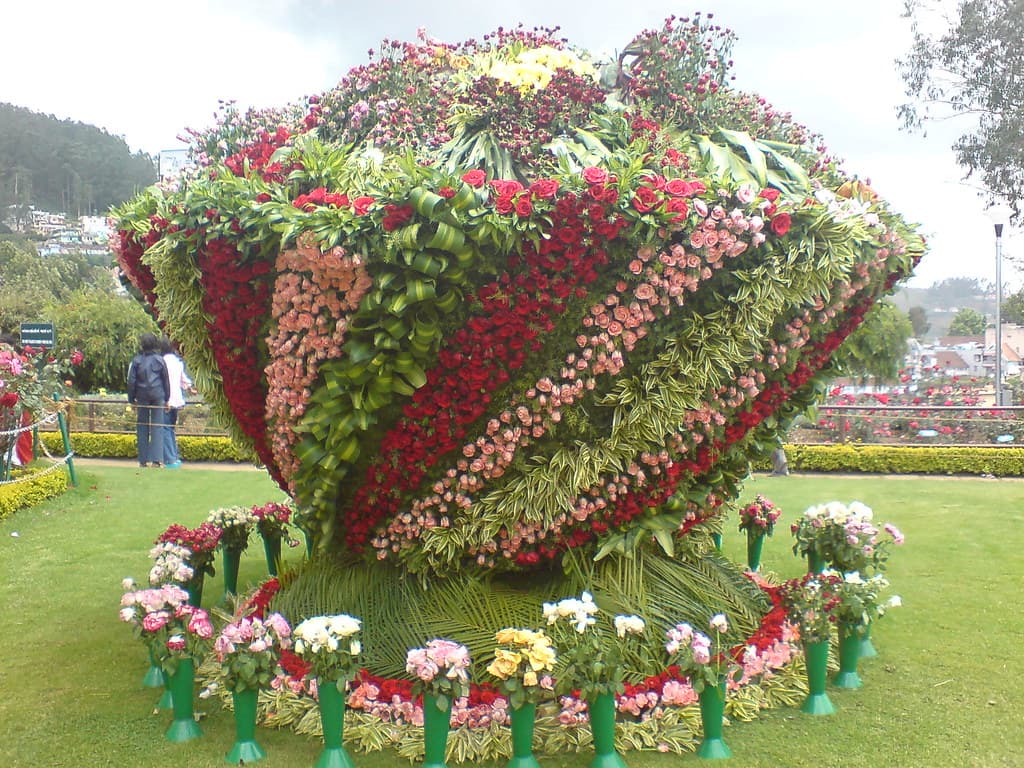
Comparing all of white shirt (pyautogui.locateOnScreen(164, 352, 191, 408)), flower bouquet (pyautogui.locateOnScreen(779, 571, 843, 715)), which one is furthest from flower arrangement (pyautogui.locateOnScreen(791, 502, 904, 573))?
white shirt (pyautogui.locateOnScreen(164, 352, 191, 408))

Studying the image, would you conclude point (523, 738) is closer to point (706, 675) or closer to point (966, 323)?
point (706, 675)

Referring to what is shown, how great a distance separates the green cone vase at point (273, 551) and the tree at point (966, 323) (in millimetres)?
44006

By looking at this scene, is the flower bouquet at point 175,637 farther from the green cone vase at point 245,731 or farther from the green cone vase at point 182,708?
the green cone vase at point 245,731

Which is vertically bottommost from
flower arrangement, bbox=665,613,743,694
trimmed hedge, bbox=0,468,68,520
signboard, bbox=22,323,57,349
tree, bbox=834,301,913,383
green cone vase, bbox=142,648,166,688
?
green cone vase, bbox=142,648,166,688

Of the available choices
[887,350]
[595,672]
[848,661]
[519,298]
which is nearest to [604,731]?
[595,672]

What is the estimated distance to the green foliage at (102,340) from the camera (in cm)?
1716

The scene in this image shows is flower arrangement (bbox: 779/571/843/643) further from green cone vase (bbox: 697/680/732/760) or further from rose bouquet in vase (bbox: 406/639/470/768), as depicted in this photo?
rose bouquet in vase (bbox: 406/639/470/768)

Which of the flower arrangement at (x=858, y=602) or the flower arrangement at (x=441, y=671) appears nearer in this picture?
the flower arrangement at (x=441, y=671)

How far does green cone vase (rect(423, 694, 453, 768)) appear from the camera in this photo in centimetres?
297

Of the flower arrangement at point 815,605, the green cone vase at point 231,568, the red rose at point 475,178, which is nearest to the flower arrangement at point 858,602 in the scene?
the flower arrangement at point 815,605

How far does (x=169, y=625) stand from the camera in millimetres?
3391

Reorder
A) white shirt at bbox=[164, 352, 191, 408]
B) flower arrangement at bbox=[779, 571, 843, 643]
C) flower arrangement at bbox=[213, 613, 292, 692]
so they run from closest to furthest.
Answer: flower arrangement at bbox=[213, 613, 292, 692] < flower arrangement at bbox=[779, 571, 843, 643] < white shirt at bbox=[164, 352, 191, 408]

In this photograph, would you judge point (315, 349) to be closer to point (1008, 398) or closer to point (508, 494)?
Answer: point (508, 494)

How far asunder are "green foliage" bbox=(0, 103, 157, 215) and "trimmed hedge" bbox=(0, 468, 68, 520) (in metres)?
40.3
